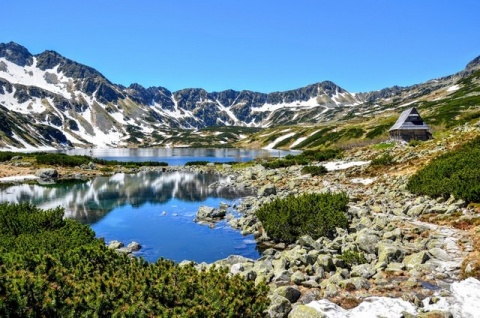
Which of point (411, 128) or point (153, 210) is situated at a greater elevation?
point (411, 128)

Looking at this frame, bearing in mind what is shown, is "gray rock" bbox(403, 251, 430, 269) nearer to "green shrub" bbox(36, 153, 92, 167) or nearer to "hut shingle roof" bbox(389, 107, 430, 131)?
"hut shingle roof" bbox(389, 107, 430, 131)

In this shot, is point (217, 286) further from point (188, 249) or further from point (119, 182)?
point (119, 182)

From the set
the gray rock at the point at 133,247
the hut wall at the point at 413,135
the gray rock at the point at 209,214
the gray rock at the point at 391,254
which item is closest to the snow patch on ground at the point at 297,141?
the hut wall at the point at 413,135

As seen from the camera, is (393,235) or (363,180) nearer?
(393,235)

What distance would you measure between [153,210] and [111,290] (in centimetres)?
2993

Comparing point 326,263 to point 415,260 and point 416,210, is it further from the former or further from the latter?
point 416,210

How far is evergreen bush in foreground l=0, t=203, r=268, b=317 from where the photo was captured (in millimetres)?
8570

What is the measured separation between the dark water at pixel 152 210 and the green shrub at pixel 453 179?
13136 mm

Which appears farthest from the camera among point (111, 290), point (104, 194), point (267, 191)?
point (104, 194)

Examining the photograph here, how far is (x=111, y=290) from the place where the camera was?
31.8 feet

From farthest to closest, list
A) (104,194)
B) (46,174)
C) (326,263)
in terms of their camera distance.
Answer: (46,174) → (104,194) → (326,263)

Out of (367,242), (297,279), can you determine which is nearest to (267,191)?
(367,242)

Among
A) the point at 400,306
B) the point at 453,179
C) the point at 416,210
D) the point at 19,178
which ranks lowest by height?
Result: the point at 19,178

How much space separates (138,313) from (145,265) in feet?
13.3
